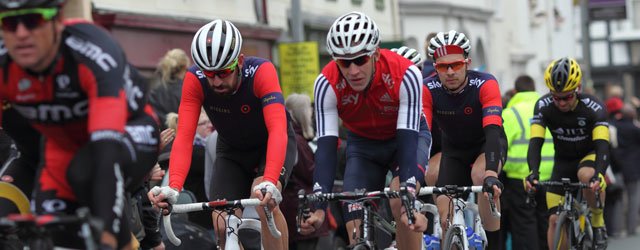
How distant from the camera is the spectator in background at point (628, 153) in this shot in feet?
73.5

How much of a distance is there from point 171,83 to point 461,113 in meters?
3.57

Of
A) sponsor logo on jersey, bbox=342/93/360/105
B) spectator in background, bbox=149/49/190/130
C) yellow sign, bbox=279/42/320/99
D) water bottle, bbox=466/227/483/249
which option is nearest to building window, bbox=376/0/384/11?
yellow sign, bbox=279/42/320/99

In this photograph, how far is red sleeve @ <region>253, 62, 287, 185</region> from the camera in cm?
889

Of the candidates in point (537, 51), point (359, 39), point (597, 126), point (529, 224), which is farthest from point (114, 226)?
point (537, 51)

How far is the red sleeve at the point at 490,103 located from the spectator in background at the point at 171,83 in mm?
3697

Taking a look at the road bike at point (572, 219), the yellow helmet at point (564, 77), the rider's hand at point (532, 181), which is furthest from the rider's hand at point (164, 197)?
the yellow helmet at point (564, 77)

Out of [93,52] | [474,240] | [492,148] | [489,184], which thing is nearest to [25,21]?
[93,52]

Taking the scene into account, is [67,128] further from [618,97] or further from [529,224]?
[618,97]

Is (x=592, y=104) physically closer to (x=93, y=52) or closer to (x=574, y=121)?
(x=574, y=121)

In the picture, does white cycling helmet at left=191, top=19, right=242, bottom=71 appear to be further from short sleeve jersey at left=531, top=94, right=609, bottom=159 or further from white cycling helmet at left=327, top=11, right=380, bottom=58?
short sleeve jersey at left=531, top=94, right=609, bottom=159

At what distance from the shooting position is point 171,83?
1405cm

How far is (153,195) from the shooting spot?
29.0 feet

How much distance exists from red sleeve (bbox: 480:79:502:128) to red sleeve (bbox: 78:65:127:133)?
5295 mm

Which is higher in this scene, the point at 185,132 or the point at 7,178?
the point at 185,132
